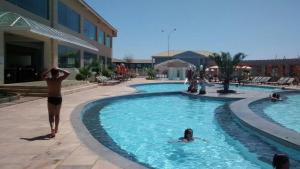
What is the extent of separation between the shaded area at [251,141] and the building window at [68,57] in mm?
18569

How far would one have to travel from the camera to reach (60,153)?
6176mm

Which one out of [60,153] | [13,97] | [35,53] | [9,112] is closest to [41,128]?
[60,153]

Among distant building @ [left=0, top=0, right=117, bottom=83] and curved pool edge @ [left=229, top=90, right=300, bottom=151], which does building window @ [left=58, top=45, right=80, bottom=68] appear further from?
curved pool edge @ [left=229, top=90, right=300, bottom=151]

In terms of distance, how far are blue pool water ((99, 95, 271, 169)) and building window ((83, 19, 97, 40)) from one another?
2156cm

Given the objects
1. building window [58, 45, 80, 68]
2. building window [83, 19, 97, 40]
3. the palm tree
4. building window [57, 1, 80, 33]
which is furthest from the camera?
building window [83, 19, 97, 40]

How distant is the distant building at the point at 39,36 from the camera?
18234 millimetres

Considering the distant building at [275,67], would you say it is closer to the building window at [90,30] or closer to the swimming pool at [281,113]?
the building window at [90,30]

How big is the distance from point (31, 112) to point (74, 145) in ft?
16.7

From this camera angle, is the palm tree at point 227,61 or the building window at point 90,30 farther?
the building window at point 90,30

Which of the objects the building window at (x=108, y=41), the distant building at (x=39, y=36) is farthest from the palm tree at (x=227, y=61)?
the building window at (x=108, y=41)

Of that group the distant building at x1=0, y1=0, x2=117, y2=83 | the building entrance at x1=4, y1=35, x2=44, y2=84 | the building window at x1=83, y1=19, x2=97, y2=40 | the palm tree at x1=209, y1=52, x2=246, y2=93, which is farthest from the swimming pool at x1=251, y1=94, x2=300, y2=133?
the building window at x1=83, y1=19, x2=97, y2=40

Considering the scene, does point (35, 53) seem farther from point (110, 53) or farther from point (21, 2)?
point (110, 53)

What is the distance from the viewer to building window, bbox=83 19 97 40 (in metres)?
37.7

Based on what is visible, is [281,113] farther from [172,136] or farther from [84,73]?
[84,73]
